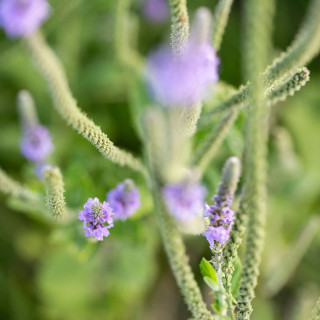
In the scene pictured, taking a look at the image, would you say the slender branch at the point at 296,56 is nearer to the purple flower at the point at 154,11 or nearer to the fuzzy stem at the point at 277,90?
the fuzzy stem at the point at 277,90

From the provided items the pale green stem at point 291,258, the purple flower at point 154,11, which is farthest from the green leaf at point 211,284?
the purple flower at point 154,11

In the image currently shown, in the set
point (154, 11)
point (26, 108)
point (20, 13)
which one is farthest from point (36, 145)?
point (154, 11)

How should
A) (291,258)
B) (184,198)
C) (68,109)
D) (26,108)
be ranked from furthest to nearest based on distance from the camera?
(291,258), (26,108), (68,109), (184,198)

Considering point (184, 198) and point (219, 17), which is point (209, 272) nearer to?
point (184, 198)

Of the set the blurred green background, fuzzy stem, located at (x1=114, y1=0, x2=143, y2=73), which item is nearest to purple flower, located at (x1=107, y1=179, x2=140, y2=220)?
fuzzy stem, located at (x1=114, y1=0, x2=143, y2=73)

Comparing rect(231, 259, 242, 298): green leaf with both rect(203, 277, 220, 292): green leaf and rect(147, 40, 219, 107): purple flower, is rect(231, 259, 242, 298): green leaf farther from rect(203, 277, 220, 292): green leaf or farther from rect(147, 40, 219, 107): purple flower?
rect(147, 40, 219, 107): purple flower

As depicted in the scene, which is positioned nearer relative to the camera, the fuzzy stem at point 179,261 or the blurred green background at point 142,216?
the fuzzy stem at point 179,261
